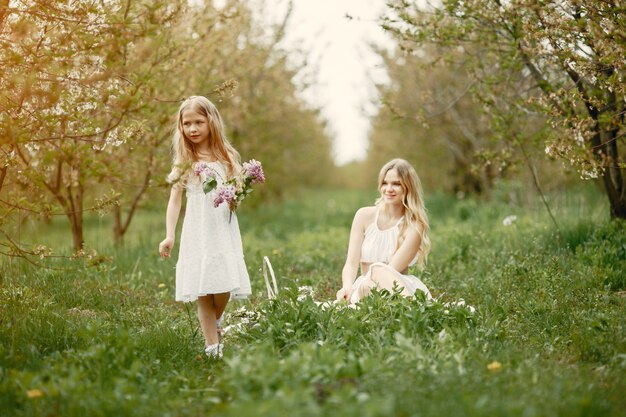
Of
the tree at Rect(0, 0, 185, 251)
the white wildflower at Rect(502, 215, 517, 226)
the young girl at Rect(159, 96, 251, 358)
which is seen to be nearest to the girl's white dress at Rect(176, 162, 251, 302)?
the young girl at Rect(159, 96, 251, 358)

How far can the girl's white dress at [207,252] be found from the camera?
4.44m

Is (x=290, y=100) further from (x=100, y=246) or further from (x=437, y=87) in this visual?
(x=100, y=246)

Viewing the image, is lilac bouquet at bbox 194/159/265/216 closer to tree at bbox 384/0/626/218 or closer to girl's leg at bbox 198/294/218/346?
girl's leg at bbox 198/294/218/346

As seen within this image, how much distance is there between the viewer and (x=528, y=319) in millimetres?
4770

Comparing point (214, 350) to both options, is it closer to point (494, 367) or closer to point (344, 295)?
point (344, 295)

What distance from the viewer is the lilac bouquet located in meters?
4.38

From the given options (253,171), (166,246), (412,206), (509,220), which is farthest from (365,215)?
(509,220)

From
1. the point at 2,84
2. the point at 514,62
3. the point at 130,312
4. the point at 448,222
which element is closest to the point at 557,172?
the point at 448,222

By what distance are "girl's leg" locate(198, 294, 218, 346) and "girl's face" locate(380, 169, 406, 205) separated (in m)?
1.83

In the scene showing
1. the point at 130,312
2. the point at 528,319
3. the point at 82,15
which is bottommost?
the point at 528,319

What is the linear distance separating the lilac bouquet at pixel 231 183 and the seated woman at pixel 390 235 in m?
1.23

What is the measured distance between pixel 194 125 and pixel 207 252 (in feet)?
3.09

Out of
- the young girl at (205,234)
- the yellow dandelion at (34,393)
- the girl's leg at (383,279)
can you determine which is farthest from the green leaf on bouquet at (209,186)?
the yellow dandelion at (34,393)

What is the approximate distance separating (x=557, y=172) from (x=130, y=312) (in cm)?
877
